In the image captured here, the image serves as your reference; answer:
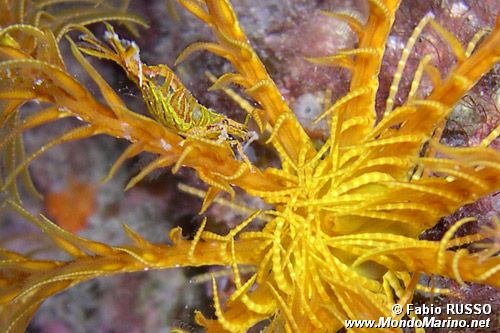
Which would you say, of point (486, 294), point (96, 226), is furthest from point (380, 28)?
point (96, 226)

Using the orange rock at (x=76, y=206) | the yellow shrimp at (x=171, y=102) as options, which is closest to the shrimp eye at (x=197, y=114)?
the yellow shrimp at (x=171, y=102)

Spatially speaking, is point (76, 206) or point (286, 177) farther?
point (76, 206)

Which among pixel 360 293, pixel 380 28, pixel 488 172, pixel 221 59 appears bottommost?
pixel 360 293

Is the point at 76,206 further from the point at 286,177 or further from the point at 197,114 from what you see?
the point at 286,177

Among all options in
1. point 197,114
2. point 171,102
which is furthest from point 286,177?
point 171,102

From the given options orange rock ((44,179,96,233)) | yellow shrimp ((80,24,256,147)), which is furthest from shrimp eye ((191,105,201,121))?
orange rock ((44,179,96,233))

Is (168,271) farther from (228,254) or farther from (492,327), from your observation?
(492,327)

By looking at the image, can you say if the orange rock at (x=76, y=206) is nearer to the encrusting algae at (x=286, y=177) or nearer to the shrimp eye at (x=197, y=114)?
the encrusting algae at (x=286, y=177)

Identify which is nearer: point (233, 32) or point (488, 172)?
point (488, 172)

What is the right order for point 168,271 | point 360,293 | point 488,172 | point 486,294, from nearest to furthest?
point 488,172, point 360,293, point 486,294, point 168,271
